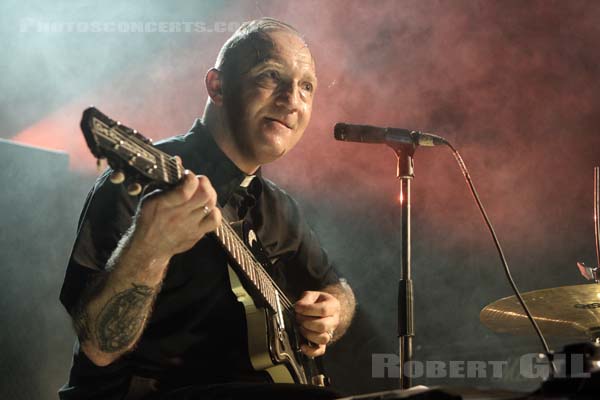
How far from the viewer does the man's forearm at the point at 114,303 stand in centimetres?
192

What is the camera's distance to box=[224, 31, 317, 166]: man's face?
8.57 ft

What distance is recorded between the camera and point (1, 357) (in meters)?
3.12

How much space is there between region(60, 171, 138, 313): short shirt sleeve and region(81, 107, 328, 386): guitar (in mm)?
292

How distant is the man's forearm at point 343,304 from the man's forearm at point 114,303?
123cm

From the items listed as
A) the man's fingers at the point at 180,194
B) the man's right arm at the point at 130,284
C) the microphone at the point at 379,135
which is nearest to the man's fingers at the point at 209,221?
the man's right arm at the point at 130,284

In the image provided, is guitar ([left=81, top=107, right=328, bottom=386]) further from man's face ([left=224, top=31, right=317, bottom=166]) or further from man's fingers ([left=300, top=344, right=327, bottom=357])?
man's face ([left=224, top=31, right=317, bottom=166])

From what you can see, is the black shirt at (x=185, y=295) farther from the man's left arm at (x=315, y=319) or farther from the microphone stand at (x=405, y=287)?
the microphone stand at (x=405, y=287)

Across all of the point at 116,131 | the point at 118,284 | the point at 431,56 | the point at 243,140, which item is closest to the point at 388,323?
the point at 431,56

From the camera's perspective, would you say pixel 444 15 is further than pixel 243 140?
Yes

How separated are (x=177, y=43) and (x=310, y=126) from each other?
91 centimetres

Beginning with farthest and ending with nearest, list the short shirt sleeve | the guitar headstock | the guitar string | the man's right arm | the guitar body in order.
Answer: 1. the guitar body
2. the short shirt sleeve
3. the man's right arm
4. the guitar string
5. the guitar headstock

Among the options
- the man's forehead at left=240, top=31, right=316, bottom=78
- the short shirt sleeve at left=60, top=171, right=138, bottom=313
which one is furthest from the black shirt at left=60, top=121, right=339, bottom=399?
the man's forehead at left=240, top=31, right=316, bottom=78

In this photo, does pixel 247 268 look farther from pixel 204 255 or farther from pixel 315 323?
pixel 315 323

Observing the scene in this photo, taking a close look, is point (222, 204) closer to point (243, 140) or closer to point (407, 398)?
point (243, 140)
